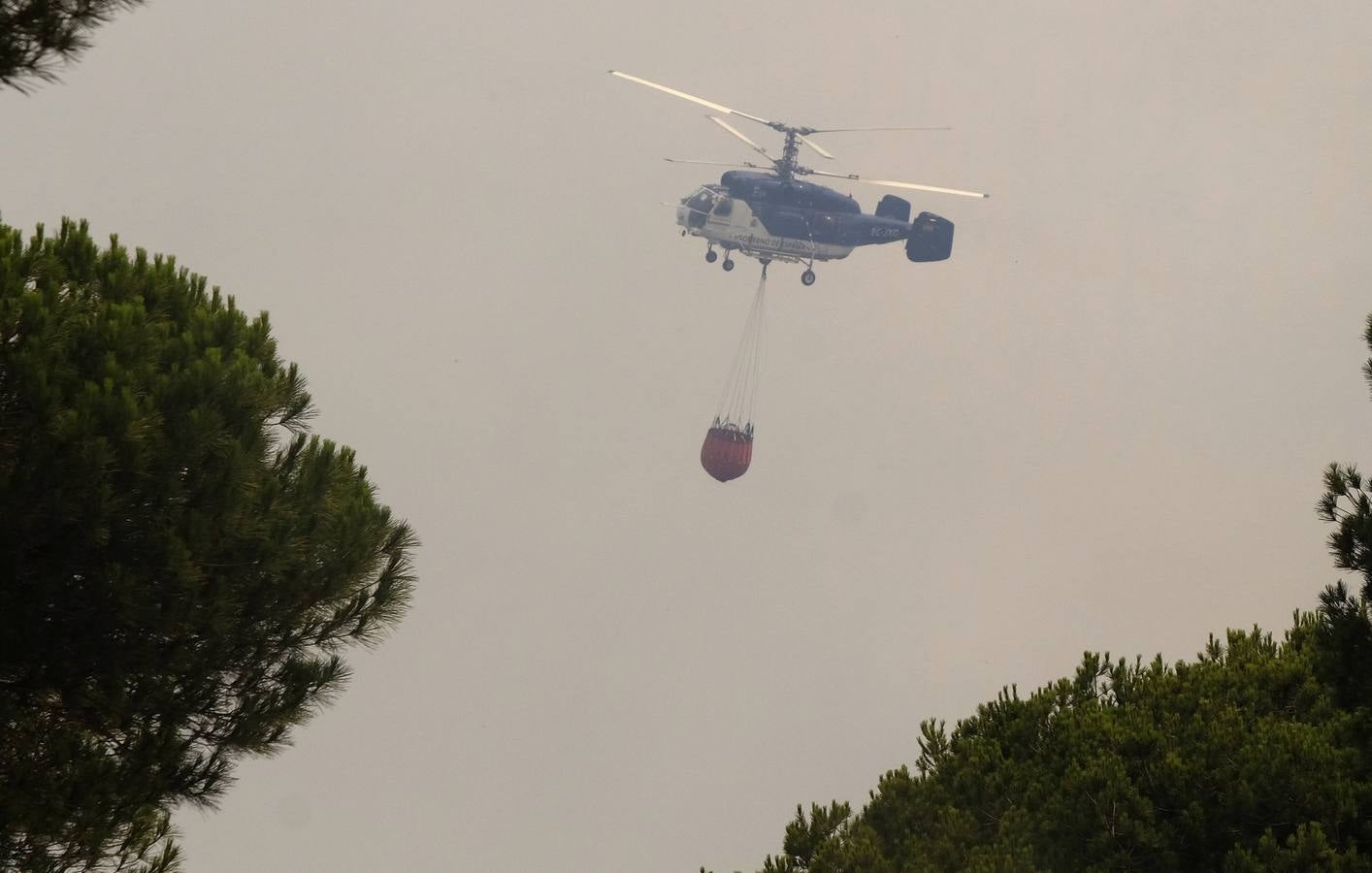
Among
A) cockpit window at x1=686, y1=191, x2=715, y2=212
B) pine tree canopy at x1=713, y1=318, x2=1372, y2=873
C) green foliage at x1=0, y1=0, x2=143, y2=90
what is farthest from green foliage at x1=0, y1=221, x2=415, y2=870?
cockpit window at x1=686, y1=191, x2=715, y2=212

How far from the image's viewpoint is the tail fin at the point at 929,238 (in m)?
80.8

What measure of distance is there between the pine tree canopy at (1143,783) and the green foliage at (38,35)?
957cm

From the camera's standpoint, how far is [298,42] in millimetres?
Answer: 195250

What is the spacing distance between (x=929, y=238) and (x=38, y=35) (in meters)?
73.4

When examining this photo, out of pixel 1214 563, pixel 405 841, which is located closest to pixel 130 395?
pixel 405 841

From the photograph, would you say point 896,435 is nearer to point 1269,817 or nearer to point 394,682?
point 394,682

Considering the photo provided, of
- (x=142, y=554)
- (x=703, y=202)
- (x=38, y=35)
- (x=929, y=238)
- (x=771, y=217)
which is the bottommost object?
(x=38, y=35)

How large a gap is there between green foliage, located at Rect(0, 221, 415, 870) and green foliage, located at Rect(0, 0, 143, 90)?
4.93 meters

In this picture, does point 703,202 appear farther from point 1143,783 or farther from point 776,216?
point 1143,783

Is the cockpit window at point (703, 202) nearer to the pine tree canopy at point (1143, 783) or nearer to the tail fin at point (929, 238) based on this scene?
the tail fin at point (929, 238)

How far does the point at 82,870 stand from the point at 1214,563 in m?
149

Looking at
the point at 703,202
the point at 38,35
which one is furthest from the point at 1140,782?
the point at 703,202

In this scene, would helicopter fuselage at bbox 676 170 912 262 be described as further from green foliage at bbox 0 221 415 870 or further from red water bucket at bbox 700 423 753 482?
green foliage at bbox 0 221 415 870

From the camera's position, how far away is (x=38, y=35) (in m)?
10.8
